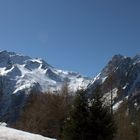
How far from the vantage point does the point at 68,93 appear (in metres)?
60.9

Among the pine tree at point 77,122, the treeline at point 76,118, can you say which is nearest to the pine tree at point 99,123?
the treeline at point 76,118

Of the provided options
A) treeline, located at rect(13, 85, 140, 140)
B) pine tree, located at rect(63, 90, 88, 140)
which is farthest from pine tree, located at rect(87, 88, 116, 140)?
pine tree, located at rect(63, 90, 88, 140)

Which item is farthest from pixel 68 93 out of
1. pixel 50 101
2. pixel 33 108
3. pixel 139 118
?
pixel 139 118

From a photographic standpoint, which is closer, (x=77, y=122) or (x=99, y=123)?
(x=99, y=123)

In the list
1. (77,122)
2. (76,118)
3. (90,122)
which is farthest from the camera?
(76,118)

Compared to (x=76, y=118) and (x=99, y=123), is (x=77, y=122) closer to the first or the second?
(x=76, y=118)

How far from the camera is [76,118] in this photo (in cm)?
3266

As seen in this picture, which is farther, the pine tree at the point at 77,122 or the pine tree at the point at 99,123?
the pine tree at the point at 77,122

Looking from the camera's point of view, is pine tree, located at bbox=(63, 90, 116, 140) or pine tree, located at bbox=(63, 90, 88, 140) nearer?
pine tree, located at bbox=(63, 90, 116, 140)

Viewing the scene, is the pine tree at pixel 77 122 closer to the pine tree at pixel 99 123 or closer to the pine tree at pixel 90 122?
the pine tree at pixel 90 122

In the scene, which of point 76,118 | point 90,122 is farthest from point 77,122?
point 90,122

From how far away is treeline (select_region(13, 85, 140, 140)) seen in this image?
3219cm

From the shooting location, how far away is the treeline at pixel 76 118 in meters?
32.2

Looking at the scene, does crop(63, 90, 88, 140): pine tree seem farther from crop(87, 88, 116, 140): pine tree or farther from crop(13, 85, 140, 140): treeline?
crop(87, 88, 116, 140): pine tree
